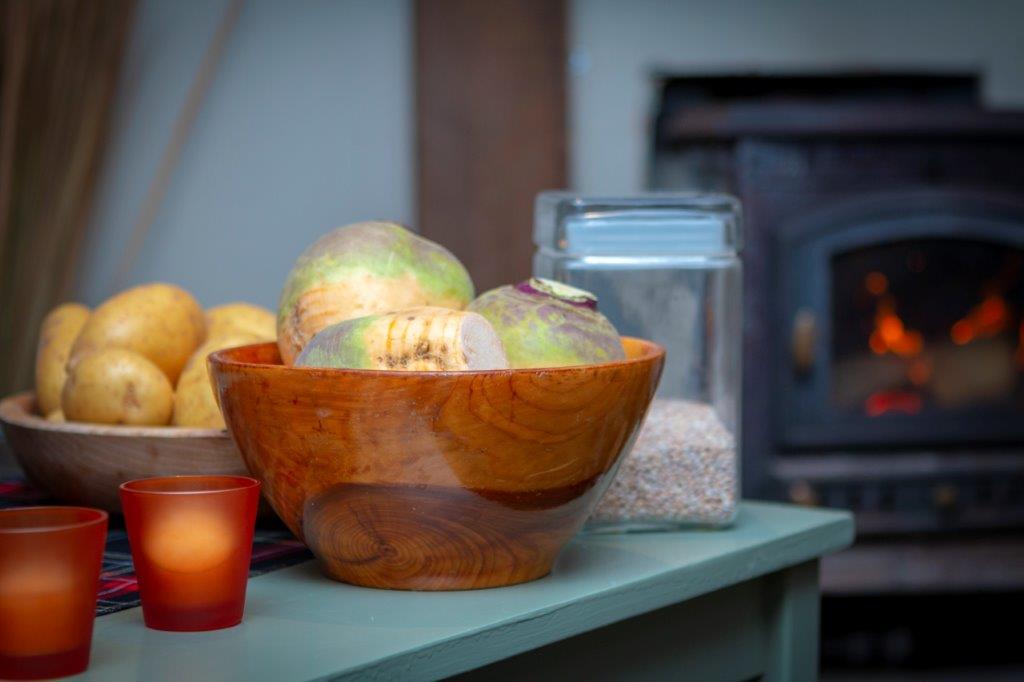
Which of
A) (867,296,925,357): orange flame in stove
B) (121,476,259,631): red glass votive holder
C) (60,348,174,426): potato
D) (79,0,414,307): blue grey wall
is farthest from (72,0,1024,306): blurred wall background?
(121,476,259,631): red glass votive holder

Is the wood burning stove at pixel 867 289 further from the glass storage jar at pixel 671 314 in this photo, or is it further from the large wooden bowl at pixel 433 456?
the large wooden bowl at pixel 433 456

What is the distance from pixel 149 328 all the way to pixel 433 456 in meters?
0.33

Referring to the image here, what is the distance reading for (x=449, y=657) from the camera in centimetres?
52

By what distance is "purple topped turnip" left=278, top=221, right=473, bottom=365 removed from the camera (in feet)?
2.14

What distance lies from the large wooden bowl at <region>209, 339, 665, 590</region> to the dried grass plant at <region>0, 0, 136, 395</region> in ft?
4.12

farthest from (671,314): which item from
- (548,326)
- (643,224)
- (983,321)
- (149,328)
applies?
(983,321)

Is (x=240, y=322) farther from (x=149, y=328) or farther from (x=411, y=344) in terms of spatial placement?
(x=411, y=344)

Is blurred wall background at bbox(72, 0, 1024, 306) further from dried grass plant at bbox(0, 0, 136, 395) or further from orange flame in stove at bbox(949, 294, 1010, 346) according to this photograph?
orange flame in stove at bbox(949, 294, 1010, 346)

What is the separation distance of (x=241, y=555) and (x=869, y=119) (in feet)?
4.89

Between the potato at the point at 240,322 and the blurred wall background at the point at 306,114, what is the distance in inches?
41.9

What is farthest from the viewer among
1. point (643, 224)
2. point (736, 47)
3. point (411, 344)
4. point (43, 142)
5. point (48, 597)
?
point (736, 47)

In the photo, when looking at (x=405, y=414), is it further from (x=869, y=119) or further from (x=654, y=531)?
(x=869, y=119)

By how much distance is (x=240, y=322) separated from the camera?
2.79ft

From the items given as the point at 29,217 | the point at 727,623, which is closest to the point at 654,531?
the point at 727,623
